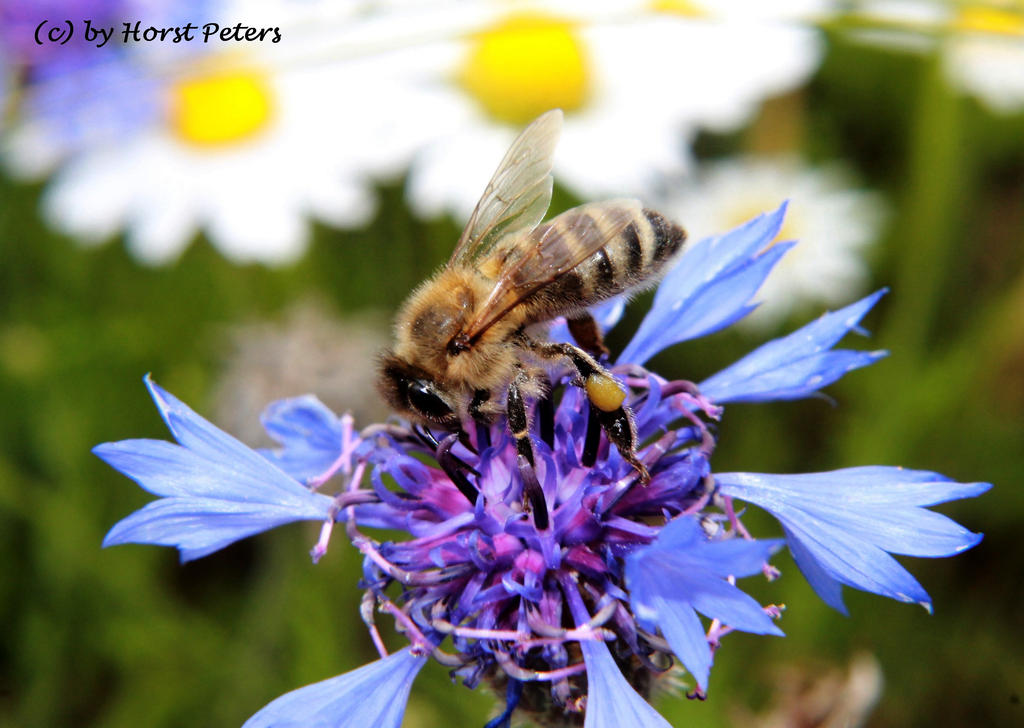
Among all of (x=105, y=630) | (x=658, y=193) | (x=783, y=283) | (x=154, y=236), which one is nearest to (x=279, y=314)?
(x=154, y=236)

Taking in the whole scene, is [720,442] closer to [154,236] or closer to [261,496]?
[154,236]

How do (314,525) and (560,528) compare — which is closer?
(560,528)

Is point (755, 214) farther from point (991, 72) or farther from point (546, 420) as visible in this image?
point (546, 420)

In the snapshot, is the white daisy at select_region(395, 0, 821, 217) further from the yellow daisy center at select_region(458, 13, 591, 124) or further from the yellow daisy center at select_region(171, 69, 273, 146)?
the yellow daisy center at select_region(171, 69, 273, 146)

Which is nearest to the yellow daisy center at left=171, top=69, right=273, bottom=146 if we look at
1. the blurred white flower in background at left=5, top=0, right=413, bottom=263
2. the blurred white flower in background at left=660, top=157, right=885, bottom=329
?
the blurred white flower in background at left=5, top=0, right=413, bottom=263

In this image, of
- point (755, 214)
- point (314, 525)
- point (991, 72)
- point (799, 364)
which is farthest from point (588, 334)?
point (991, 72)

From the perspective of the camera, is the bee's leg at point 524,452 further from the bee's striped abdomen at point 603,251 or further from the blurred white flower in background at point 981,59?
the blurred white flower in background at point 981,59
